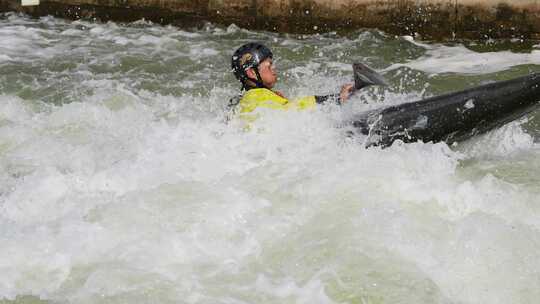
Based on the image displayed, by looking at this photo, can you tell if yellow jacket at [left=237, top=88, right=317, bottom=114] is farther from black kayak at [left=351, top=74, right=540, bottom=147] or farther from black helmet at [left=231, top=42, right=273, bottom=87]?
black kayak at [left=351, top=74, right=540, bottom=147]

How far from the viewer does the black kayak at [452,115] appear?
559 centimetres

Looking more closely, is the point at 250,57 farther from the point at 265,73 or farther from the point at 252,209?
the point at 252,209

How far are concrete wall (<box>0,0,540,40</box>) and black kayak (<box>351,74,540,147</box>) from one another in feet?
15.2

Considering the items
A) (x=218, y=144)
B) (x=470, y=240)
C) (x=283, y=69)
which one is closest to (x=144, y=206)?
(x=218, y=144)

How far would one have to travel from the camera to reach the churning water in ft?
13.6

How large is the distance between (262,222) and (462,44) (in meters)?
6.09

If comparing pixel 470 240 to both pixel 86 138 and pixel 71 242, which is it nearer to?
pixel 71 242

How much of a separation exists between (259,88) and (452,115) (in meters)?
1.48

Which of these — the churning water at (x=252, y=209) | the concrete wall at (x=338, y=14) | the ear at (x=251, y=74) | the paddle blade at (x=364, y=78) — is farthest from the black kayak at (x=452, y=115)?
the concrete wall at (x=338, y=14)

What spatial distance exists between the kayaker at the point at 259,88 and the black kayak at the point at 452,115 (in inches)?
13.4

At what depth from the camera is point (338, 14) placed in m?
10.9

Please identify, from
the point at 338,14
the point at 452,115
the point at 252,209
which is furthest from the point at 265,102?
the point at 338,14

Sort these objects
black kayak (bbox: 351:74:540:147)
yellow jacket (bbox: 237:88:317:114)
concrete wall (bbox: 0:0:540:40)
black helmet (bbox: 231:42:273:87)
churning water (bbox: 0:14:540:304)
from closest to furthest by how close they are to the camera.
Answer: churning water (bbox: 0:14:540:304), black kayak (bbox: 351:74:540:147), yellow jacket (bbox: 237:88:317:114), black helmet (bbox: 231:42:273:87), concrete wall (bbox: 0:0:540:40)

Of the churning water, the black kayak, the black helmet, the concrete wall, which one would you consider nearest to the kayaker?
the black helmet
